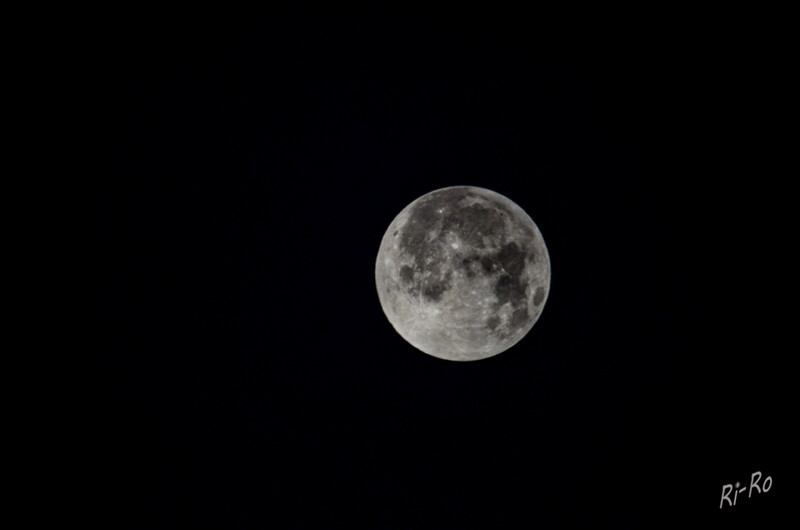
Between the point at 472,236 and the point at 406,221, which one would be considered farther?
the point at 406,221

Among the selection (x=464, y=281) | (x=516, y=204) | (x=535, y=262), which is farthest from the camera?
(x=516, y=204)

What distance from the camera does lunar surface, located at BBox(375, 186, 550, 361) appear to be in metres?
4.76

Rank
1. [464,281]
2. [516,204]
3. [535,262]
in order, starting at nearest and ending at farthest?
1. [464,281]
2. [535,262]
3. [516,204]

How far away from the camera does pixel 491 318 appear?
4.86 m

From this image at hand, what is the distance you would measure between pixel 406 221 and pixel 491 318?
1.39 metres

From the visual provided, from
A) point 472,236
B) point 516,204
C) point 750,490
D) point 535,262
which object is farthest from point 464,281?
point 750,490

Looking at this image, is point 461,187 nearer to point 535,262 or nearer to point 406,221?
point 406,221

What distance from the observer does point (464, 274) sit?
186 inches

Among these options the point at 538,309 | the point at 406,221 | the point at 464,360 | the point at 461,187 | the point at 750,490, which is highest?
the point at 461,187

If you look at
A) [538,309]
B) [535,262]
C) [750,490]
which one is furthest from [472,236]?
[750,490]

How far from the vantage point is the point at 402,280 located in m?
5.02

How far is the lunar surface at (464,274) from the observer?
476 cm

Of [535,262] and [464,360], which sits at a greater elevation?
[535,262]

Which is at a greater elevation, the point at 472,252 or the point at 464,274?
the point at 472,252
